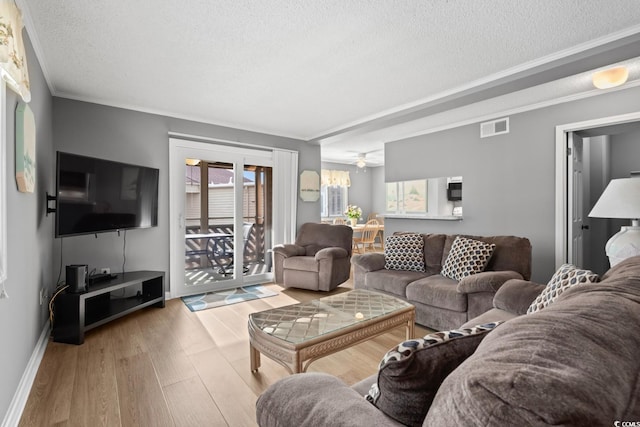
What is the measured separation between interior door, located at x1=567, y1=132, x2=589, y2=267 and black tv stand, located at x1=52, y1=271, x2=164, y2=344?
4.71 meters

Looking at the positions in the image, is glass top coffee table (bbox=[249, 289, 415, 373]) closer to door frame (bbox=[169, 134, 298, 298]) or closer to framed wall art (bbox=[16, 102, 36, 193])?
framed wall art (bbox=[16, 102, 36, 193])

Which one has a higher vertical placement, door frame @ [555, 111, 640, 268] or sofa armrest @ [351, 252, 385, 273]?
door frame @ [555, 111, 640, 268]

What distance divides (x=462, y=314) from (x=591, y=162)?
145 inches

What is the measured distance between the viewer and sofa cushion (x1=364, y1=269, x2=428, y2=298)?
127 inches

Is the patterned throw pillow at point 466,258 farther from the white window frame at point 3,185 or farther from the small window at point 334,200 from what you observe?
the small window at point 334,200

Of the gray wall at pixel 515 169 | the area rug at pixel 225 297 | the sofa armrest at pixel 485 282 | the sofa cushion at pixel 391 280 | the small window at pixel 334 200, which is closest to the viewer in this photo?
the sofa armrest at pixel 485 282

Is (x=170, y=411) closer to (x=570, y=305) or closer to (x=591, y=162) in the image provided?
(x=570, y=305)

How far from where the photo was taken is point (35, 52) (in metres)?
Answer: 2.45

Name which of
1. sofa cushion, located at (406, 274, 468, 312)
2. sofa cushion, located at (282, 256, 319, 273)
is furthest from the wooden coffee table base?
sofa cushion, located at (282, 256, 319, 273)

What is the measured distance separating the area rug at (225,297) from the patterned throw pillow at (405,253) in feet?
5.38

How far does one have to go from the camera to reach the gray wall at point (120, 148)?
11.2ft

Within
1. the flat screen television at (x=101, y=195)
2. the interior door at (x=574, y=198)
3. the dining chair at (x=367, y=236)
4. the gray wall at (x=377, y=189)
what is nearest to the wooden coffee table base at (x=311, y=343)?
the flat screen television at (x=101, y=195)

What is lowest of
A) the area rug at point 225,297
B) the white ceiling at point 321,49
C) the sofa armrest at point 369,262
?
the area rug at point 225,297

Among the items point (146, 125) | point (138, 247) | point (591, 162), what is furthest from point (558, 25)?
point (138, 247)
